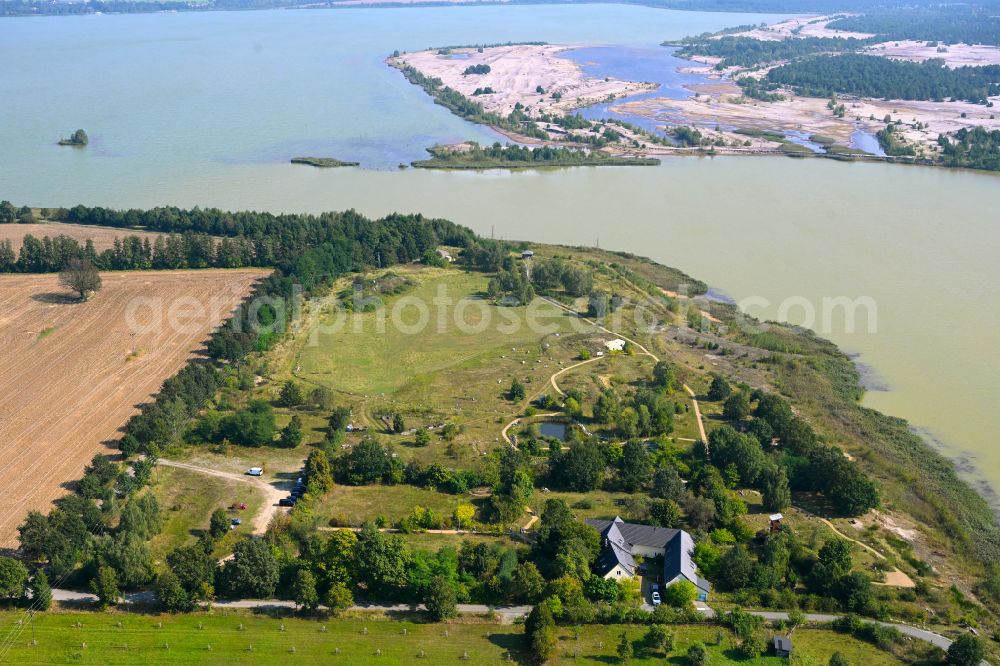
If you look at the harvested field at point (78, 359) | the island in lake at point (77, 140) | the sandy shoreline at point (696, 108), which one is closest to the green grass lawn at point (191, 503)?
the harvested field at point (78, 359)

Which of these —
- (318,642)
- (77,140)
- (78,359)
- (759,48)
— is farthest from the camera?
(759,48)

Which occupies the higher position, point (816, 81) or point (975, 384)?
point (816, 81)

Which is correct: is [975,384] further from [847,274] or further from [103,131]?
[103,131]

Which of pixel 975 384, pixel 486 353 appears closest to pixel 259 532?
pixel 486 353

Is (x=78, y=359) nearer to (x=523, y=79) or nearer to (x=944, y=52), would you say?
(x=523, y=79)

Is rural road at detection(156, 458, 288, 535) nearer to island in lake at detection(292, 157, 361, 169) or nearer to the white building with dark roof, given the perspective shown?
the white building with dark roof

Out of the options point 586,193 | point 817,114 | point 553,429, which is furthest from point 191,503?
point 817,114
